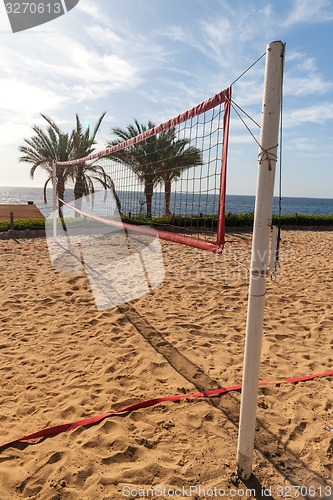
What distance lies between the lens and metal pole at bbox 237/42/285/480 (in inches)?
67.7

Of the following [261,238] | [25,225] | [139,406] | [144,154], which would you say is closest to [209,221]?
[144,154]

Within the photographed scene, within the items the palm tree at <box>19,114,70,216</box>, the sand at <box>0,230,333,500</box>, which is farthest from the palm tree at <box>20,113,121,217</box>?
the sand at <box>0,230,333,500</box>

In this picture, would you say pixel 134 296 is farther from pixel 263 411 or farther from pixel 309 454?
pixel 309 454

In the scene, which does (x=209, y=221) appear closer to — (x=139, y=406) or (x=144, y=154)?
(x=144, y=154)

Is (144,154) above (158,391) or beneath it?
above

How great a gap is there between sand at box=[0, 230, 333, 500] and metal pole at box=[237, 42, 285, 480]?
0.30 m

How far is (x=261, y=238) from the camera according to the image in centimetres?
184

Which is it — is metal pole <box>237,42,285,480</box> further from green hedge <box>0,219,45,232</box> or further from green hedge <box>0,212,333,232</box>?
green hedge <box>0,219,45,232</box>

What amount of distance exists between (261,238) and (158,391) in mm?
1751

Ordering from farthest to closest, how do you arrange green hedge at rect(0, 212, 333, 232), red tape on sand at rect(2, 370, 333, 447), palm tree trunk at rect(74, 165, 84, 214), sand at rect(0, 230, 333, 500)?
palm tree trunk at rect(74, 165, 84, 214) → green hedge at rect(0, 212, 333, 232) → red tape on sand at rect(2, 370, 333, 447) → sand at rect(0, 230, 333, 500)

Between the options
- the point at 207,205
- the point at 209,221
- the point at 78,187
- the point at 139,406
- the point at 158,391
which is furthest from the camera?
the point at 209,221

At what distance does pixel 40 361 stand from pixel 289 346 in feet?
8.57

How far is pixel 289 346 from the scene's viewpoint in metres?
3.71

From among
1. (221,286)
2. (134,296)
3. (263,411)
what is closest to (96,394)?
(263,411)
